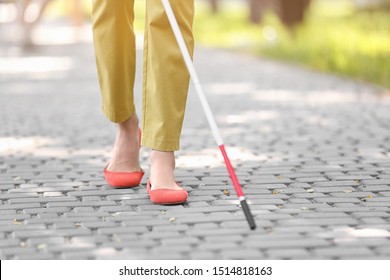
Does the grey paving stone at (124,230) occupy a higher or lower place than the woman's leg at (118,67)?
lower

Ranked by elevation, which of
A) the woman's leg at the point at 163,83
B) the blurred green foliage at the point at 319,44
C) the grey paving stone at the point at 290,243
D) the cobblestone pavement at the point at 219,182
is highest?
the woman's leg at the point at 163,83

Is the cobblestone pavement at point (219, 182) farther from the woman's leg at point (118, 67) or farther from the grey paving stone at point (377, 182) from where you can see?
the woman's leg at point (118, 67)

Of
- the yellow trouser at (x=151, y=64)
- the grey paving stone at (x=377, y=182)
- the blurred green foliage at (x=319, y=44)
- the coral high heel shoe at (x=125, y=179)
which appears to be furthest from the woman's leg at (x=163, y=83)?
the blurred green foliage at (x=319, y=44)

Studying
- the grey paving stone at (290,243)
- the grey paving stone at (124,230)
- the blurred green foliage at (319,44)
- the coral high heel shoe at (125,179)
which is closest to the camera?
A: the grey paving stone at (290,243)

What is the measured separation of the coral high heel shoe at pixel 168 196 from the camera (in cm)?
426

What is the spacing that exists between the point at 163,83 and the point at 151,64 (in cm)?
10

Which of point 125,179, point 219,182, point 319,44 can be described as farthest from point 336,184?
point 319,44

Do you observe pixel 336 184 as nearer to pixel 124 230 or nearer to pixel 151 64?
pixel 151 64

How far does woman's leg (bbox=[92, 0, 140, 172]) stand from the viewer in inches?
174

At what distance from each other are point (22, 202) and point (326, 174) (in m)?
1.55

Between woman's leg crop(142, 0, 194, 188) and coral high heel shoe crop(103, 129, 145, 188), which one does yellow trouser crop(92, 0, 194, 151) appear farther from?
coral high heel shoe crop(103, 129, 145, 188)

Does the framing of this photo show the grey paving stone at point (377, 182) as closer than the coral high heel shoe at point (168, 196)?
No

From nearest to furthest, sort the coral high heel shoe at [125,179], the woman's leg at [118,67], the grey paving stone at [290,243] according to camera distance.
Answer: the grey paving stone at [290,243] → the woman's leg at [118,67] → the coral high heel shoe at [125,179]
